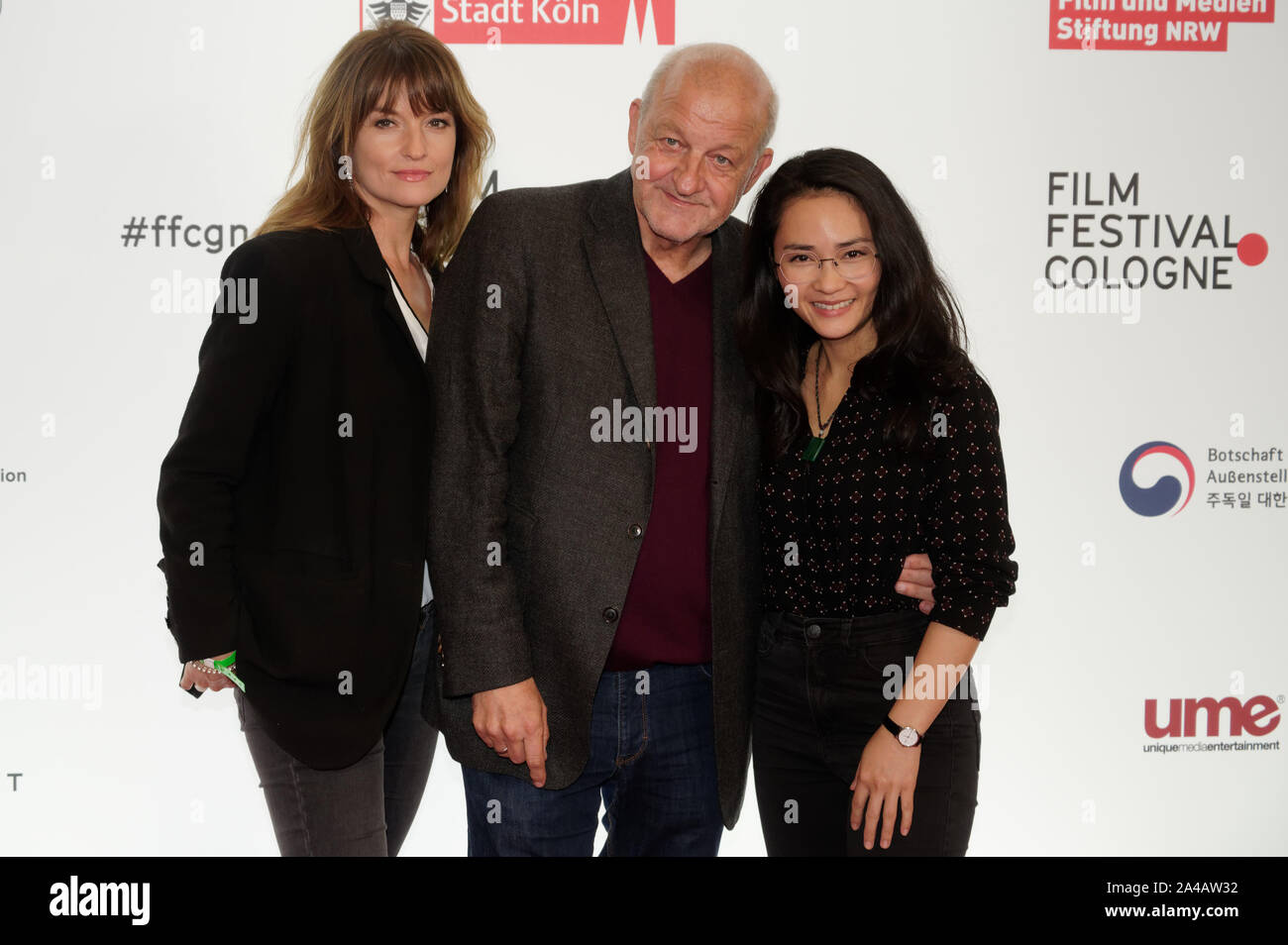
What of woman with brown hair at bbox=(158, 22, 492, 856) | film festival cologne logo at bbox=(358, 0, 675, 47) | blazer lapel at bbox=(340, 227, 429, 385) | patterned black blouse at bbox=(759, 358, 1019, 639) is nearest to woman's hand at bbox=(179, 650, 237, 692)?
woman with brown hair at bbox=(158, 22, 492, 856)

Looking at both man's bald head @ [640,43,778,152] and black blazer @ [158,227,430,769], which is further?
man's bald head @ [640,43,778,152]

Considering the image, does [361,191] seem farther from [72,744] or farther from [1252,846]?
[1252,846]

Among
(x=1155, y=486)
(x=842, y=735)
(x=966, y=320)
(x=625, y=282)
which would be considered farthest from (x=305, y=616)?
(x=1155, y=486)

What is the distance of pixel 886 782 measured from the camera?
1740 mm

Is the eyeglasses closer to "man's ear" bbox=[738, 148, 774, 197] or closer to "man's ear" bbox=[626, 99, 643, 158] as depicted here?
"man's ear" bbox=[738, 148, 774, 197]

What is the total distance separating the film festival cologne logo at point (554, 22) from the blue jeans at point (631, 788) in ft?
6.40

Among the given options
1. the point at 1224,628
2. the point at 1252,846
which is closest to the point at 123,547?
the point at 1224,628

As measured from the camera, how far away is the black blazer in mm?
1714

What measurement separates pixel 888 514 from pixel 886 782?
477mm

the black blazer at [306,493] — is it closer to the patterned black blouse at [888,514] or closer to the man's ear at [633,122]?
the man's ear at [633,122]

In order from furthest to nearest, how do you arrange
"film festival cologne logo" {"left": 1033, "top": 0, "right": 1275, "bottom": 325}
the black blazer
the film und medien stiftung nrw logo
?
1. the film und medien stiftung nrw logo
2. "film festival cologne logo" {"left": 1033, "top": 0, "right": 1275, "bottom": 325}
3. the black blazer

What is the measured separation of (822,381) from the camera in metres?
1.94

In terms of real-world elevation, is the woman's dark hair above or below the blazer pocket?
above

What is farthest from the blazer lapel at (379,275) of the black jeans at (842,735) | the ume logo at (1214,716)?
the ume logo at (1214,716)
